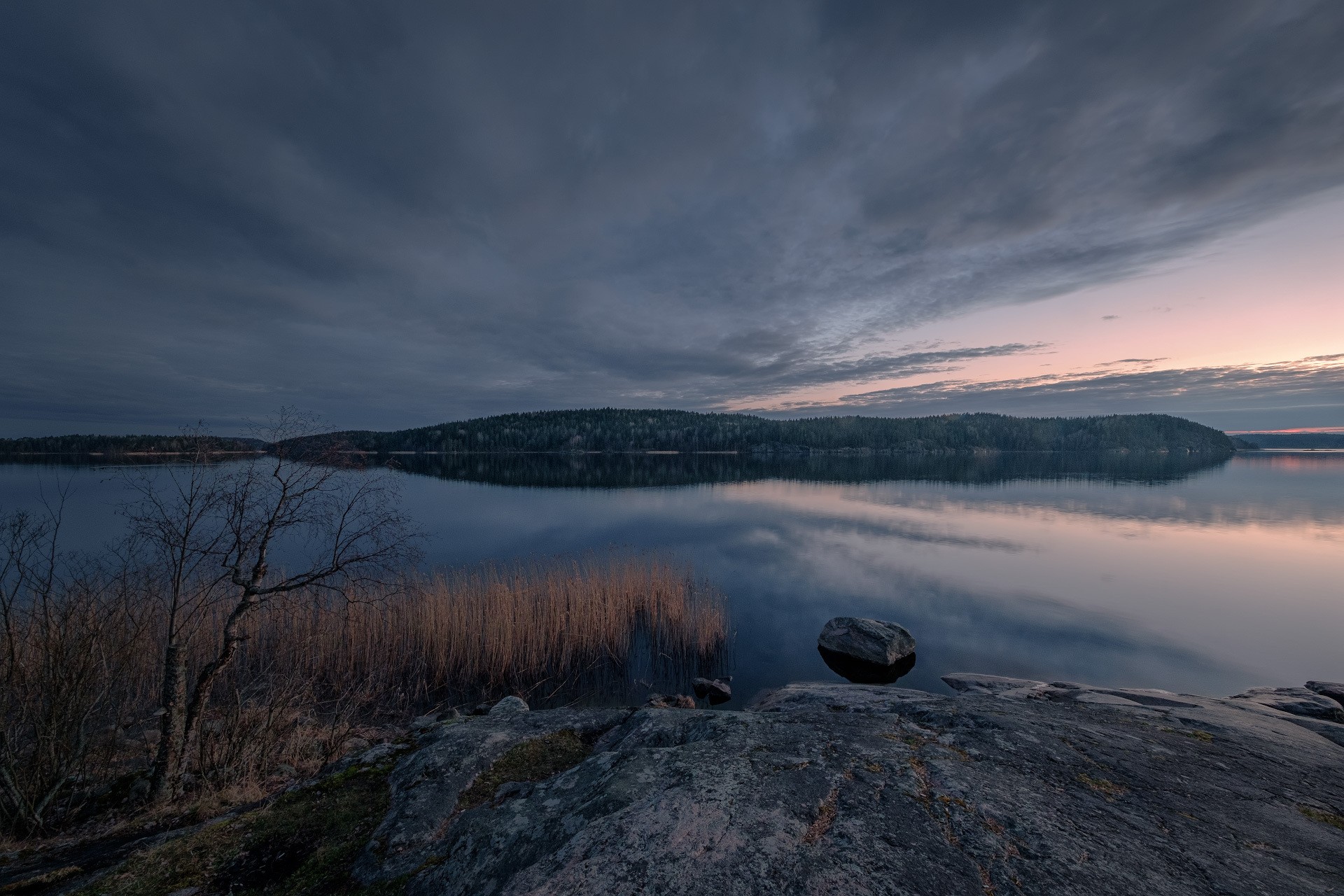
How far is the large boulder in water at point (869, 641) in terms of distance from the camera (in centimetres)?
1315

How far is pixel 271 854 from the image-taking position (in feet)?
11.2

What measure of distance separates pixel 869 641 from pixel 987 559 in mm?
15051

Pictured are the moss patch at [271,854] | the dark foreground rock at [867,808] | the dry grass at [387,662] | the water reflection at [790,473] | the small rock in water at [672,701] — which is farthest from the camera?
the water reflection at [790,473]

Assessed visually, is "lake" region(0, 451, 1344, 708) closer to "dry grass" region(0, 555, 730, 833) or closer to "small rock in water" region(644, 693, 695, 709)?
"small rock in water" region(644, 693, 695, 709)

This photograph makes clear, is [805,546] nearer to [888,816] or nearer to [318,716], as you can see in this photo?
[318,716]

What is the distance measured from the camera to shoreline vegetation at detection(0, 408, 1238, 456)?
505 ft

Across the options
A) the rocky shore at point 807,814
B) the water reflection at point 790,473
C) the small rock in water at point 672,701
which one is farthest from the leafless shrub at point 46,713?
the water reflection at point 790,473

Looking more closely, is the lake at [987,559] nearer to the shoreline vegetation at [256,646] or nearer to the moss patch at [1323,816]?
the shoreline vegetation at [256,646]

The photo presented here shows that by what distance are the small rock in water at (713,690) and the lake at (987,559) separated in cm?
34

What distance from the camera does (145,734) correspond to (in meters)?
8.25

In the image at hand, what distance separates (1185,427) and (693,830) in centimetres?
22944

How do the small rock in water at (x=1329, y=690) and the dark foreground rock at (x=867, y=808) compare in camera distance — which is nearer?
the dark foreground rock at (x=867, y=808)

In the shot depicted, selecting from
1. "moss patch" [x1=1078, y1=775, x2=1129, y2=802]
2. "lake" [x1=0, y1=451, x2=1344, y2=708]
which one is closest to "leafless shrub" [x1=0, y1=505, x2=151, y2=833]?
"lake" [x1=0, y1=451, x2=1344, y2=708]

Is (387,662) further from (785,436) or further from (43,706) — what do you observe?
(785,436)
